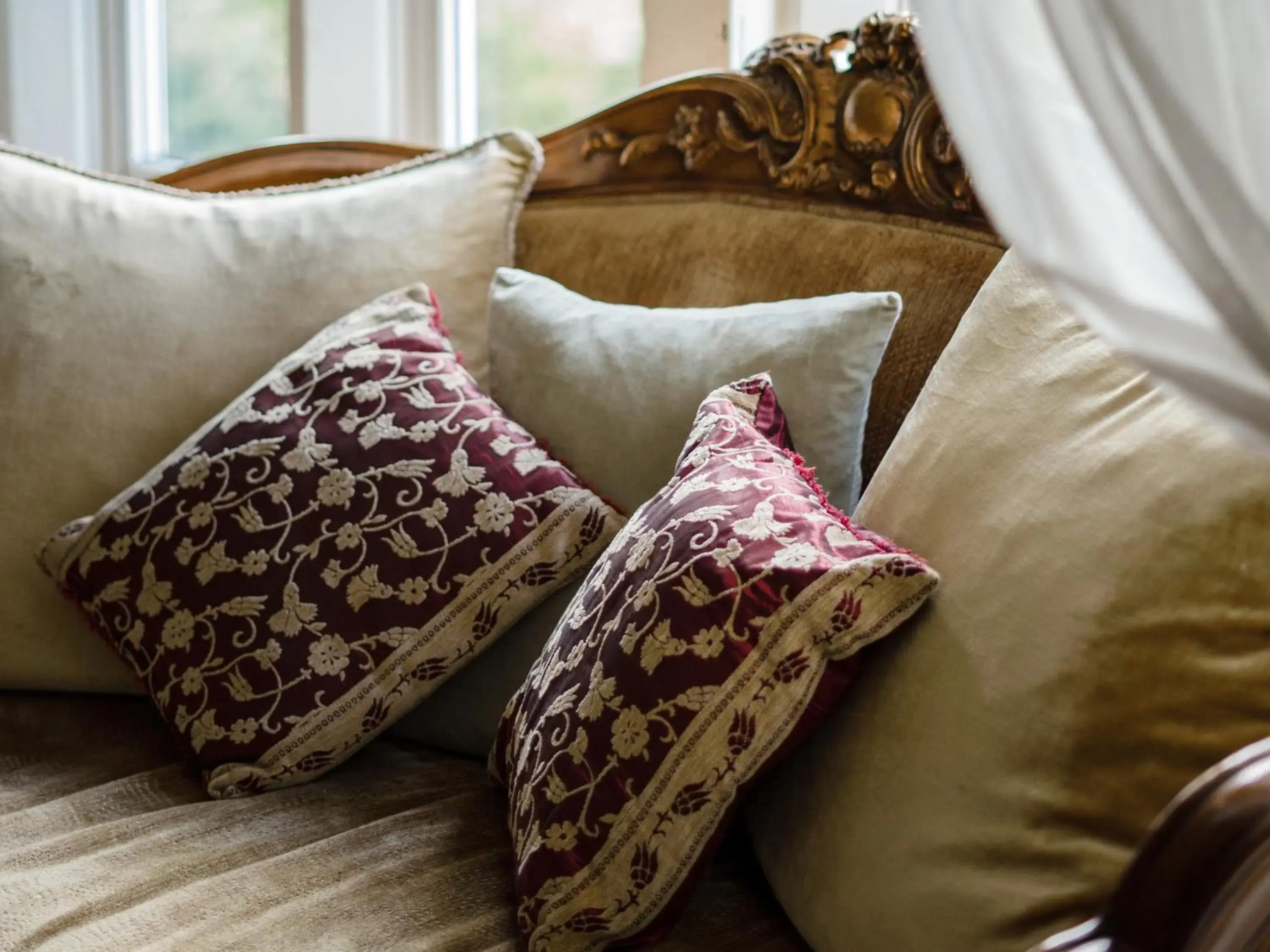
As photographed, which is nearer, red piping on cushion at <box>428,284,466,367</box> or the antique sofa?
the antique sofa

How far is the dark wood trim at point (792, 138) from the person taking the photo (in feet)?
4.06

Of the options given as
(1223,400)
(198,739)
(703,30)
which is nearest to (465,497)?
(198,739)

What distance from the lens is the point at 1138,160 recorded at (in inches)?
14.4

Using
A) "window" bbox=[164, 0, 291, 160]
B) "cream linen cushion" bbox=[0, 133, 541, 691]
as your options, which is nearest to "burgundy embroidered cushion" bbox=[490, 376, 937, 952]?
"cream linen cushion" bbox=[0, 133, 541, 691]

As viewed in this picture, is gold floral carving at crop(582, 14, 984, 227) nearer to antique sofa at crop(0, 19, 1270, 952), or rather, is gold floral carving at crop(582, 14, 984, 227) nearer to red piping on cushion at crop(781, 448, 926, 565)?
antique sofa at crop(0, 19, 1270, 952)

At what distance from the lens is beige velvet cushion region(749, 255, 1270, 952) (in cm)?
65

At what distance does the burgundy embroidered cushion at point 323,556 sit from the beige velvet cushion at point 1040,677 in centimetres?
35

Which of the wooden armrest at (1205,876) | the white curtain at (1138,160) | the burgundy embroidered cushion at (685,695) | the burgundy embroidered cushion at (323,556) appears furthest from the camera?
the burgundy embroidered cushion at (323,556)

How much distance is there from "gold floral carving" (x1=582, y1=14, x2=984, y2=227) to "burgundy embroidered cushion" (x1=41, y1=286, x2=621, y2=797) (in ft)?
1.44

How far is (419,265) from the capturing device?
148 centimetres

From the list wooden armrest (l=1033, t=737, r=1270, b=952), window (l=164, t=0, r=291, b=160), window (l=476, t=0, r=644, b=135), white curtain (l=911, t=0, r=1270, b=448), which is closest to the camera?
white curtain (l=911, t=0, r=1270, b=448)

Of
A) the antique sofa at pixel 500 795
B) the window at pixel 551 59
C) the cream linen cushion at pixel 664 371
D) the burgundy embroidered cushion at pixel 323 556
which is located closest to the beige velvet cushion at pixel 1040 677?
the antique sofa at pixel 500 795

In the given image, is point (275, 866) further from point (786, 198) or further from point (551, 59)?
point (551, 59)

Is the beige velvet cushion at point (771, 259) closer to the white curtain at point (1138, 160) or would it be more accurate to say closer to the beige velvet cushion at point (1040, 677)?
the beige velvet cushion at point (1040, 677)
